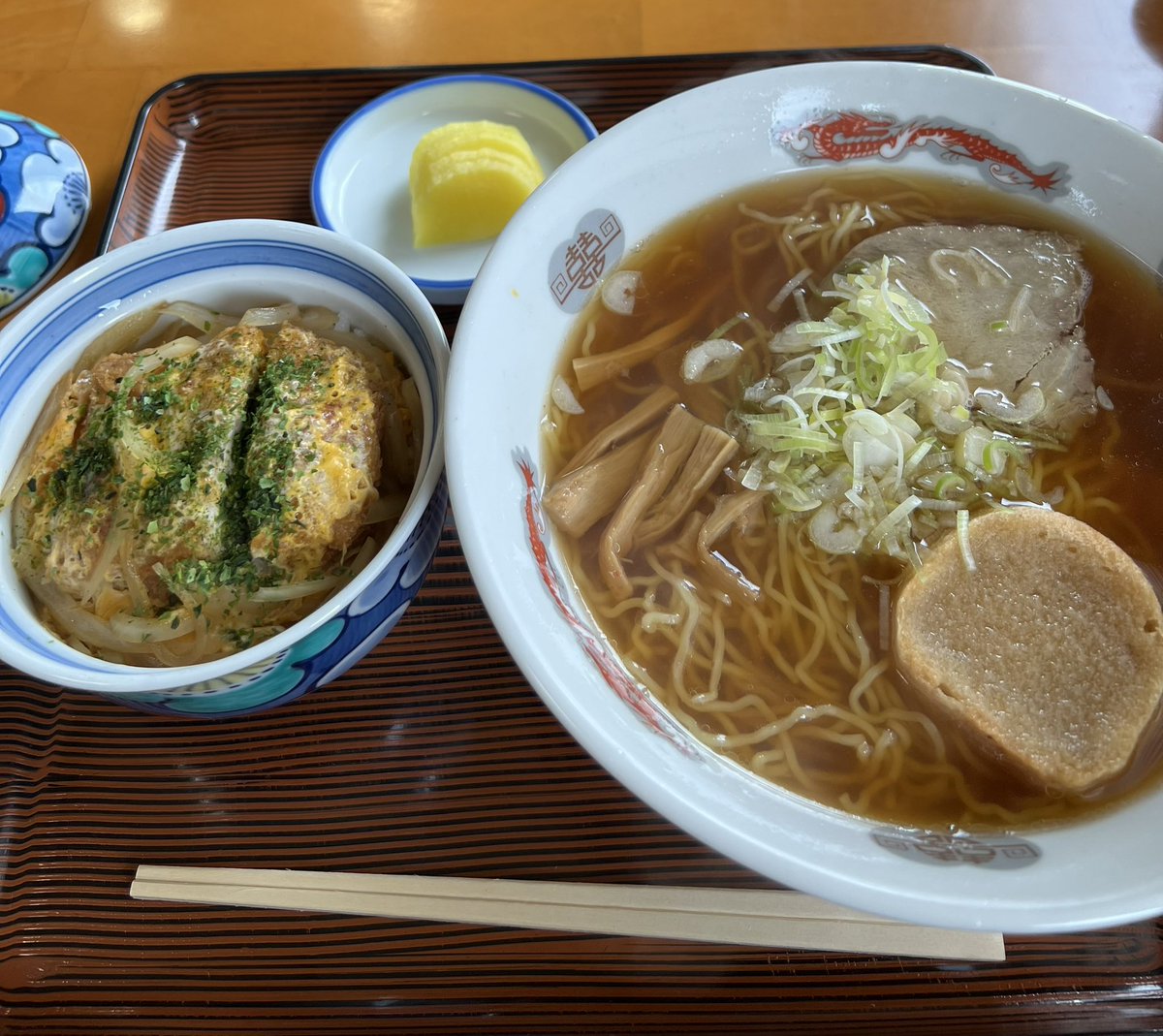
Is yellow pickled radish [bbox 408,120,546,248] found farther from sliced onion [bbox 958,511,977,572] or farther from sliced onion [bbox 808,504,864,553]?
sliced onion [bbox 958,511,977,572]

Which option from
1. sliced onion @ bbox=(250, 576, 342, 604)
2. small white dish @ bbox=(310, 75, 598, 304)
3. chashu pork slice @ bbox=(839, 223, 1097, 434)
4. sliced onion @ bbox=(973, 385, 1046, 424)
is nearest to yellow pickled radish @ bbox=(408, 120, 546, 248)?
small white dish @ bbox=(310, 75, 598, 304)

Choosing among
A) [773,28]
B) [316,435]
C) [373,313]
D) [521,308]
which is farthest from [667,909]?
[773,28]

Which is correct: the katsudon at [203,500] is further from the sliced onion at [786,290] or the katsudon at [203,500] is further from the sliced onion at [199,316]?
the sliced onion at [786,290]

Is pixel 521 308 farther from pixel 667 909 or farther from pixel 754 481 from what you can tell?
pixel 667 909

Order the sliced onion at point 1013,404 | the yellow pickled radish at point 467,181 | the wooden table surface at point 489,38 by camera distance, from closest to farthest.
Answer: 1. the sliced onion at point 1013,404
2. the yellow pickled radish at point 467,181
3. the wooden table surface at point 489,38

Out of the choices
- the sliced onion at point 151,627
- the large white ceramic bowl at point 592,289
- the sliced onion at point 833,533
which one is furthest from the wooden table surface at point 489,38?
the sliced onion at point 833,533
